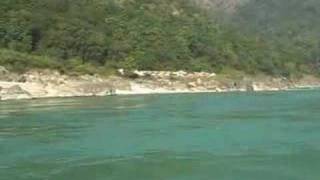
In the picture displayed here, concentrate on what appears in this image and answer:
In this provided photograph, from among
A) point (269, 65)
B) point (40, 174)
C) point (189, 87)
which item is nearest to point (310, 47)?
point (269, 65)

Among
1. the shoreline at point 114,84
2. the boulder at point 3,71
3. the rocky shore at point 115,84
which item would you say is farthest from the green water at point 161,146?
the boulder at point 3,71

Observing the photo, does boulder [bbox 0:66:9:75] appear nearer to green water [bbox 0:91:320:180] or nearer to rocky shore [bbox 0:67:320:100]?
rocky shore [bbox 0:67:320:100]

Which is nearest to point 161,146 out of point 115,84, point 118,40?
point 115,84

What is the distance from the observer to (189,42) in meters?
124

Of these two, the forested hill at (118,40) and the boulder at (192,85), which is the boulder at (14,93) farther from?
the boulder at (192,85)

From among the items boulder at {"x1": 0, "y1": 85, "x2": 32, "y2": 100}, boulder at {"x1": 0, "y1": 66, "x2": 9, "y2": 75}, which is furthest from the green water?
boulder at {"x1": 0, "y1": 66, "x2": 9, "y2": 75}

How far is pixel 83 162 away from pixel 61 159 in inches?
41.2

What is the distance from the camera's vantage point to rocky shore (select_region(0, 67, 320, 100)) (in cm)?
7475

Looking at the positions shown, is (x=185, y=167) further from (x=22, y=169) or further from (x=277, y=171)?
(x=22, y=169)

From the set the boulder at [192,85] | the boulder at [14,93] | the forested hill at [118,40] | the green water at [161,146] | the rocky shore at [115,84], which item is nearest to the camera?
the green water at [161,146]

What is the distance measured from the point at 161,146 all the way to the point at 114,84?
57.4 meters

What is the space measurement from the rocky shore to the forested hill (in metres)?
3.76

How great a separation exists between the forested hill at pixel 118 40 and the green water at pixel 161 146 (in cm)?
4454

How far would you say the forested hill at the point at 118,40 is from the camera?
99.6 metres
